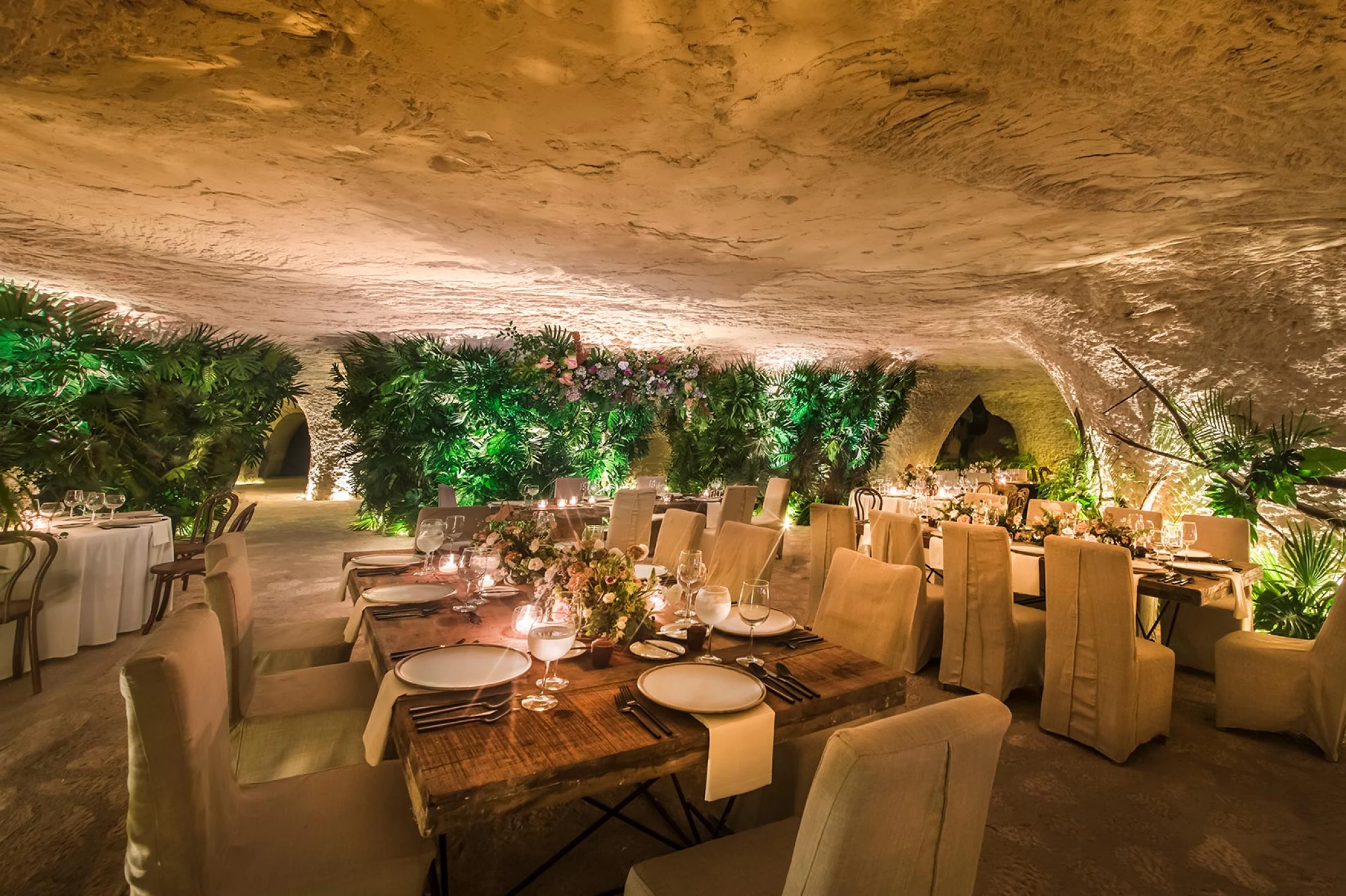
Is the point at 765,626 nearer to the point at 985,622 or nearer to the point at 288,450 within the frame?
the point at 985,622

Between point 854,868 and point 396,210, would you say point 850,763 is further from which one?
point 396,210

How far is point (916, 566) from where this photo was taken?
3818 millimetres

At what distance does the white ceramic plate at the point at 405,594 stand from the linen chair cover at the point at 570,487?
478 centimetres

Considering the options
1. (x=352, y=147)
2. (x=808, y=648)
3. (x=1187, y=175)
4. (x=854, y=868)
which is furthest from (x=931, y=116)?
(x=854, y=868)

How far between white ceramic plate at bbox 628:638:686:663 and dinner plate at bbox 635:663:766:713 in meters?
0.13

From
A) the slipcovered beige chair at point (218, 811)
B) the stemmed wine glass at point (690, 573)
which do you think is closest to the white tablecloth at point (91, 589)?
the slipcovered beige chair at point (218, 811)

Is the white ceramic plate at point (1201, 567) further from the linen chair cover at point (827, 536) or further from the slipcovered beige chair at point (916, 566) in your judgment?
the linen chair cover at point (827, 536)

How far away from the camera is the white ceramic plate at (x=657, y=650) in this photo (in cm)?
187

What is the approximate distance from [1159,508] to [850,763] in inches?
220

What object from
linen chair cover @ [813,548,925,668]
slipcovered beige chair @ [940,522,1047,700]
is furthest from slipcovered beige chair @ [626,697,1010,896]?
slipcovered beige chair @ [940,522,1047,700]

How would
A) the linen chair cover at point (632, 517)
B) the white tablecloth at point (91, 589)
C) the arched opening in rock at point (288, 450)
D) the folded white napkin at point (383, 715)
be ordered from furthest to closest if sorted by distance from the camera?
the arched opening in rock at point (288, 450) < the linen chair cover at point (632, 517) < the white tablecloth at point (91, 589) < the folded white napkin at point (383, 715)

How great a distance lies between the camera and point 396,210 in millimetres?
3846

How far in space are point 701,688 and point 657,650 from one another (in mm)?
332

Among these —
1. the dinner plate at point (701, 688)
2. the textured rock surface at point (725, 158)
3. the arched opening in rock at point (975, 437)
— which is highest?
the textured rock surface at point (725, 158)
